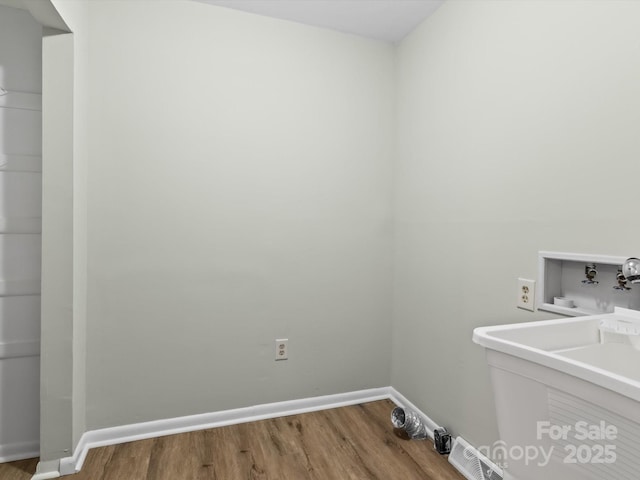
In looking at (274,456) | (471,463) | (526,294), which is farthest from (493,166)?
(274,456)

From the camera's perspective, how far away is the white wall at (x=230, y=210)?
71.2 inches

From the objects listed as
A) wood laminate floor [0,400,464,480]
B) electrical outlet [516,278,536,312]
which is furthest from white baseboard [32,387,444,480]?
electrical outlet [516,278,536,312]

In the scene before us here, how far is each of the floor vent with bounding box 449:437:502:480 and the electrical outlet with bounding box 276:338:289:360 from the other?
100cm

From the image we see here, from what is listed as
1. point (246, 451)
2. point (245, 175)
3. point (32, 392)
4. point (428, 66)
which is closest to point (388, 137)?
point (428, 66)

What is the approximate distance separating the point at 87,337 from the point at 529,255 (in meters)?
2.10

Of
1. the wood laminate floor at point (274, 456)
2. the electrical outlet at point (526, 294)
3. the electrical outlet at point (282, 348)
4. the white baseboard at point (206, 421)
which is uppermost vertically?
the electrical outlet at point (526, 294)

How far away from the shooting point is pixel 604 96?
3.74 feet

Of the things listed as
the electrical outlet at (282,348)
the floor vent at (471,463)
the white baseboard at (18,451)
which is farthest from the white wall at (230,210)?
the floor vent at (471,463)

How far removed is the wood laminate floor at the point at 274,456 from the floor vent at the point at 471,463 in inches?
1.5

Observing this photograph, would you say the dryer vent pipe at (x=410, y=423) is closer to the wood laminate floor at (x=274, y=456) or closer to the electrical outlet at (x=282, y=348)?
the wood laminate floor at (x=274, y=456)

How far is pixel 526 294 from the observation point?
1.40m

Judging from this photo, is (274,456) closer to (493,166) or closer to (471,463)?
(471,463)

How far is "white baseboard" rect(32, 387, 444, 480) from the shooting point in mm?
1606

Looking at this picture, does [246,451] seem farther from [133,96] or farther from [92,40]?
[92,40]
